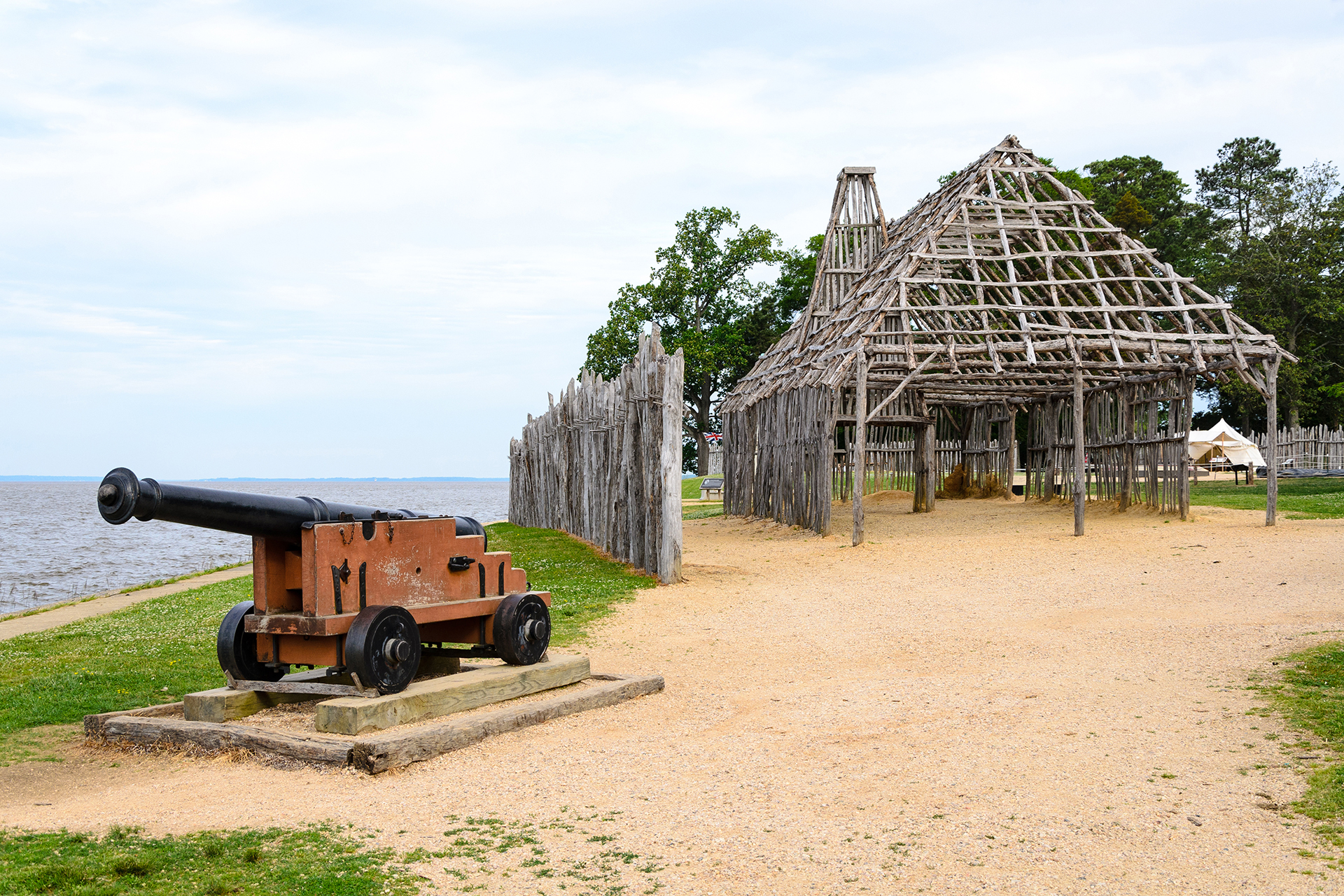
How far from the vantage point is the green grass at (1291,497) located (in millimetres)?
19953

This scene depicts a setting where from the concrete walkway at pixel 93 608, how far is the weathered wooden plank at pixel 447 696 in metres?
8.08

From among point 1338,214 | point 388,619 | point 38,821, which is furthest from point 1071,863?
point 1338,214

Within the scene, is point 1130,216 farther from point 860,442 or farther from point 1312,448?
point 860,442

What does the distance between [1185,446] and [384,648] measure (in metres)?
17.1

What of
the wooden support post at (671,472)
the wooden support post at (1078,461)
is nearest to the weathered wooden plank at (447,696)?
the wooden support post at (671,472)

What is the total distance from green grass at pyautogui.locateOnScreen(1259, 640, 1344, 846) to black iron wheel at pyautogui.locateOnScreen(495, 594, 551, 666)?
4.59m

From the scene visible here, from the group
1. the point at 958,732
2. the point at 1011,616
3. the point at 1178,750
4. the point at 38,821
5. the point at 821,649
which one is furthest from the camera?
the point at 1011,616

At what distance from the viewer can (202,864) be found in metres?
4.25

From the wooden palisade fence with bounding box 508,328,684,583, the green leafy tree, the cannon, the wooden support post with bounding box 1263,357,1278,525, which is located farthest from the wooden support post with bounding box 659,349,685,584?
the green leafy tree

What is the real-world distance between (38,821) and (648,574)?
9858 mm

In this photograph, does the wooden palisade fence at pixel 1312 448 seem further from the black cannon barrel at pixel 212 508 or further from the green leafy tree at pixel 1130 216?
the black cannon barrel at pixel 212 508

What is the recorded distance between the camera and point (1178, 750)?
18.8 ft

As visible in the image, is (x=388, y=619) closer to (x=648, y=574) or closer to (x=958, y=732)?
(x=958, y=732)

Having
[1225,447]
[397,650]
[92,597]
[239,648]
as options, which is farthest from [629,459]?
[1225,447]
